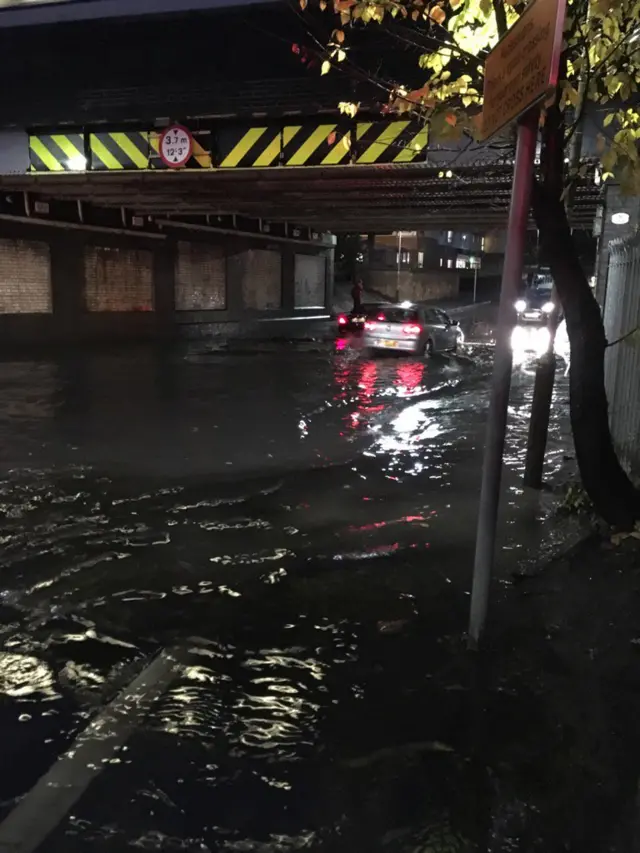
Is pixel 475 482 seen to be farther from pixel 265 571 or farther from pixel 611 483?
pixel 265 571

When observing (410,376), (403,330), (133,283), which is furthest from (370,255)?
(410,376)

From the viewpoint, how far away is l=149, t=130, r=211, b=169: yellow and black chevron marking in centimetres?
1244

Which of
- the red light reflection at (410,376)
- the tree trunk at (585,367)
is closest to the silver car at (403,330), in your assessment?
the red light reflection at (410,376)

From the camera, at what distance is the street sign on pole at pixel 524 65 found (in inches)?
108

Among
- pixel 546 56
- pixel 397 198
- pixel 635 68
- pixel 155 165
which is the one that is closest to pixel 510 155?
pixel 635 68

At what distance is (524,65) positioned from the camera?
3.07 meters

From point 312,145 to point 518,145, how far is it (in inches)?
358

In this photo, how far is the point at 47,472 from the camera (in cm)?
764

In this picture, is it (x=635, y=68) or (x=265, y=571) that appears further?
(x=265, y=571)

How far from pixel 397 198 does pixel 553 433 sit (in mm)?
8581

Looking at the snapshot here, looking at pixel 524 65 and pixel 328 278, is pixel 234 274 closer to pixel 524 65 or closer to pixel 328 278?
pixel 328 278

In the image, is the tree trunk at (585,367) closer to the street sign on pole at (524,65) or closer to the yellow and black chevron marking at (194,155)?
the street sign on pole at (524,65)

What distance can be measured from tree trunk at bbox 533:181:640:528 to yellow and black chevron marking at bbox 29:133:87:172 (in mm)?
10995

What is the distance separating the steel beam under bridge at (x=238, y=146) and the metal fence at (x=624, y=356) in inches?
179
